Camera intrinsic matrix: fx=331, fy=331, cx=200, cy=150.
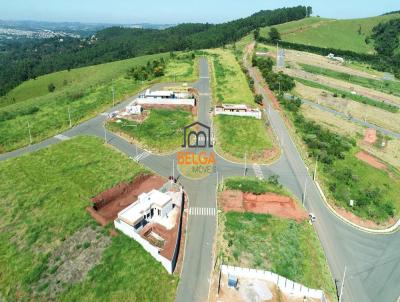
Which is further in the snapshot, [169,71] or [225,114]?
[169,71]

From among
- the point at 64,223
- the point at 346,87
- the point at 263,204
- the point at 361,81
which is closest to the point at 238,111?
the point at 263,204

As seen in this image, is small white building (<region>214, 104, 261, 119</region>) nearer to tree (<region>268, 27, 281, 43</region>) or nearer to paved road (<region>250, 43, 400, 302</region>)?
paved road (<region>250, 43, 400, 302</region>)

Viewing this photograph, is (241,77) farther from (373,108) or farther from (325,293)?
(325,293)

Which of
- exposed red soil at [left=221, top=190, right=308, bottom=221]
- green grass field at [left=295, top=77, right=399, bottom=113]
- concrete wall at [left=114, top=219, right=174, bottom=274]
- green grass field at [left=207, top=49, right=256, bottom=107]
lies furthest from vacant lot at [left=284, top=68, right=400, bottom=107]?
concrete wall at [left=114, top=219, right=174, bottom=274]

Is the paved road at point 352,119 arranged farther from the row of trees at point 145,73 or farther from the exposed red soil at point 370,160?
the row of trees at point 145,73

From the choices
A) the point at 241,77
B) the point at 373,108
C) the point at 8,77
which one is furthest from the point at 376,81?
the point at 8,77

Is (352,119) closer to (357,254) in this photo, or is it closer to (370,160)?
(370,160)

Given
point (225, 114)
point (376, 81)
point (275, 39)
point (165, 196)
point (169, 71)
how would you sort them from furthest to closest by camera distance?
point (275, 39) → point (376, 81) → point (169, 71) → point (225, 114) → point (165, 196)
